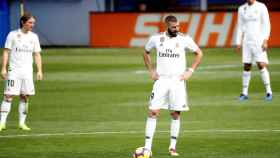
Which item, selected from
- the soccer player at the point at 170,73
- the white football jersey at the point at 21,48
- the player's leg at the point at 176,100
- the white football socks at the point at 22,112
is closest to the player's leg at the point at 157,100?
the soccer player at the point at 170,73

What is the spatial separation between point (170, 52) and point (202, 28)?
96.3 ft

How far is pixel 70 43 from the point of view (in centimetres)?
4862

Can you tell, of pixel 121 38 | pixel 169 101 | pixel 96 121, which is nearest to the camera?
pixel 169 101

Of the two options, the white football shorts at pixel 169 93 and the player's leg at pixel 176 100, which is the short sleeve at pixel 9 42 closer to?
the white football shorts at pixel 169 93

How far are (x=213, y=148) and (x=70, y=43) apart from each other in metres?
33.3

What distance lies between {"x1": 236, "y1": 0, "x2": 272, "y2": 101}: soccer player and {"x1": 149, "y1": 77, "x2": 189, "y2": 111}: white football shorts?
8.43 m

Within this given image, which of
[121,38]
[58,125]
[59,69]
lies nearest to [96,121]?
[58,125]

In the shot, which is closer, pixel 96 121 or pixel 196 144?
pixel 196 144

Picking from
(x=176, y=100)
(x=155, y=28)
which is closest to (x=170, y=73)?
(x=176, y=100)

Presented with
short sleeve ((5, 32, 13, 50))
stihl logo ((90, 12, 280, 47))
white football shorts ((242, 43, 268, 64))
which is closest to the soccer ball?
short sleeve ((5, 32, 13, 50))

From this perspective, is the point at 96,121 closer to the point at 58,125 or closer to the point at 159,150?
the point at 58,125

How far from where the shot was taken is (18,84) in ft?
59.9

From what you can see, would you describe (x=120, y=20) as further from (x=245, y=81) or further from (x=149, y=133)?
(x=149, y=133)

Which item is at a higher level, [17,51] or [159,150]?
[17,51]
